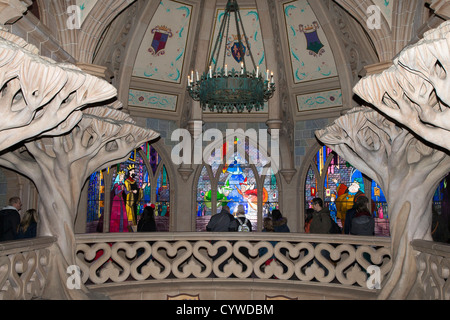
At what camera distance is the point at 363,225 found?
707 centimetres

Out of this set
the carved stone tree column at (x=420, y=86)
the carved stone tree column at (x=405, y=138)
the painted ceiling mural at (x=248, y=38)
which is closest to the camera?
the carved stone tree column at (x=420, y=86)

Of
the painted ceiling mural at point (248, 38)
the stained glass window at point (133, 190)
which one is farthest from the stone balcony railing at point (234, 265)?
the painted ceiling mural at point (248, 38)

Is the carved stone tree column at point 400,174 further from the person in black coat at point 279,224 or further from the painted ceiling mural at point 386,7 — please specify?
the painted ceiling mural at point 386,7

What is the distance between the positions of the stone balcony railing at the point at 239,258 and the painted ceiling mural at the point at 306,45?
21.2ft

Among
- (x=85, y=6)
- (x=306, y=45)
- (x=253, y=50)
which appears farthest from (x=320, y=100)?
(x=85, y=6)

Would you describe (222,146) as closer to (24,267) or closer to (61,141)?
(61,141)

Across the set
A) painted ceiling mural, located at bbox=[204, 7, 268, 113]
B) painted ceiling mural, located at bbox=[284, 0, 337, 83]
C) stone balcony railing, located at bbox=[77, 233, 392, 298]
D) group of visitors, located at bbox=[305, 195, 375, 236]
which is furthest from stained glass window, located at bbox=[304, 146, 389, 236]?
stone balcony railing, located at bbox=[77, 233, 392, 298]

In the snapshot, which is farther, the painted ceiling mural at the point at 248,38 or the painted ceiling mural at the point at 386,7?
the painted ceiling mural at the point at 248,38

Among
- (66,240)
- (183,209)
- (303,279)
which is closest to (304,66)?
(183,209)

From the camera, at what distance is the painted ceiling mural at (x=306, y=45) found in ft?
39.8

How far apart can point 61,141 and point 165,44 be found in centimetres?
669

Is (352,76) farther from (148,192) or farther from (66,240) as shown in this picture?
(66,240)

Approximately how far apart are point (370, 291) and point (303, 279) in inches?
39.1

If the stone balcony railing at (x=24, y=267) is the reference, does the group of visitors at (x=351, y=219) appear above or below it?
above
